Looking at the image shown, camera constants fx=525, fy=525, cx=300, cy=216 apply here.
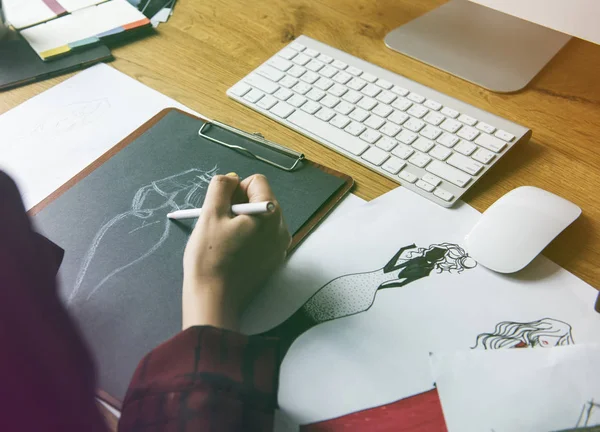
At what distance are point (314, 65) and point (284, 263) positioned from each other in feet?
1.06

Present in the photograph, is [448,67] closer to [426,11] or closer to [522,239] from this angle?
[426,11]

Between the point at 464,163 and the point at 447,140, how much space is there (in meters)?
0.04

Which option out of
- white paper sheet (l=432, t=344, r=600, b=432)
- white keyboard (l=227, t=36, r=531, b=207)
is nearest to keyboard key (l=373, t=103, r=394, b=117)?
white keyboard (l=227, t=36, r=531, b=207)

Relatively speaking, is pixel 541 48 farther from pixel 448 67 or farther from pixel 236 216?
pixel 236 216

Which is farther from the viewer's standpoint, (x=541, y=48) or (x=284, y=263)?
(x=541, y=48)

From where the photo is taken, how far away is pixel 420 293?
0.50m

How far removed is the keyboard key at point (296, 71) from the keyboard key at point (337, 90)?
0.18 ft

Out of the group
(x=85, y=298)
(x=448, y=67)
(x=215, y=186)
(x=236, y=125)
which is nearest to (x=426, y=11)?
(x=448, y=67)

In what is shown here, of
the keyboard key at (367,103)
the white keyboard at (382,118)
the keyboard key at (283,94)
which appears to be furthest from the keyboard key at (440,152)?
the keyboard key at (283,94)

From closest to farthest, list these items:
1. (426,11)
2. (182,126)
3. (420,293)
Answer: (420,293) → (182,126) → (426,11)

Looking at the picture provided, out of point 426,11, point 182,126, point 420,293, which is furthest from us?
point 426,11

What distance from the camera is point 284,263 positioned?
541 millimetres

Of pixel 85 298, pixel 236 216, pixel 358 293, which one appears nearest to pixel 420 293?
pixel 358 293

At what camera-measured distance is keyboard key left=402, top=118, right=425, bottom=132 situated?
634mm
